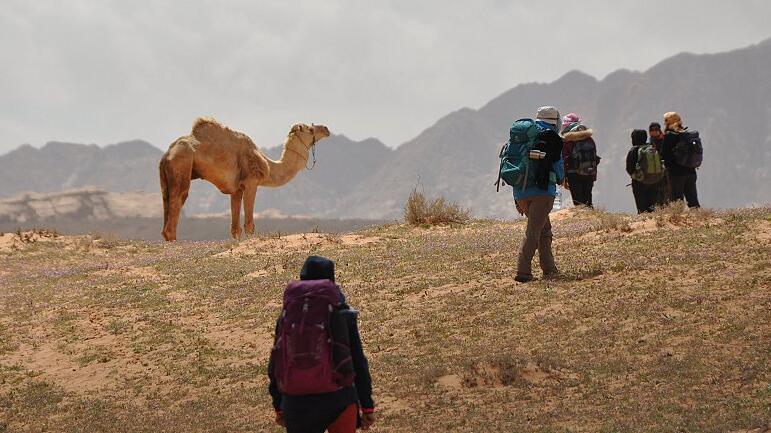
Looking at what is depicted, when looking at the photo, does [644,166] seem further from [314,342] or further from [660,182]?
[314,342]

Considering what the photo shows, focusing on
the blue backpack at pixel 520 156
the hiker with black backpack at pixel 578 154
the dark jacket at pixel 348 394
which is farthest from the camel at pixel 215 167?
the dark jacket at pixel 348 394

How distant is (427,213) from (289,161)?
5.88 metres

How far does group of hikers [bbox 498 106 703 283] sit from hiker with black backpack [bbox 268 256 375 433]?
6.15 m

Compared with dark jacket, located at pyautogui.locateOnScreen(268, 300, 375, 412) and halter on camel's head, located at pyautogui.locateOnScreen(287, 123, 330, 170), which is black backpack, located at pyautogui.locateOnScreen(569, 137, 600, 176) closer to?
halter on camel's head, located at pyautogui.locateOnScreen(287, 123, 330, 170)

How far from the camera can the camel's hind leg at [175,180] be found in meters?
22.1

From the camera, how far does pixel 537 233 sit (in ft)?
37.4

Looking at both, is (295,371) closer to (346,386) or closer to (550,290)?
(346,386)

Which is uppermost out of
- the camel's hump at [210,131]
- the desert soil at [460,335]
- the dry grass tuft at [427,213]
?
the camel's hump at [210,131]

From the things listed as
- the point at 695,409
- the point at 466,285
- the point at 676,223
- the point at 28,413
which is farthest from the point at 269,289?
the point at 695,409

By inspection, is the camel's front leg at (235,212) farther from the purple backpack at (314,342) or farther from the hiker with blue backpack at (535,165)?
the purple backpack at (314,342)

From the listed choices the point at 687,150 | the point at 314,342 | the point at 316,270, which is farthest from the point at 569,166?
the point at 314,342

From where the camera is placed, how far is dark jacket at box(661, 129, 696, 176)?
16.5 meters

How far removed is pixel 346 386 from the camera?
5.37m

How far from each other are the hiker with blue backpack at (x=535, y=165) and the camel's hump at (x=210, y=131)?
1245 cm
